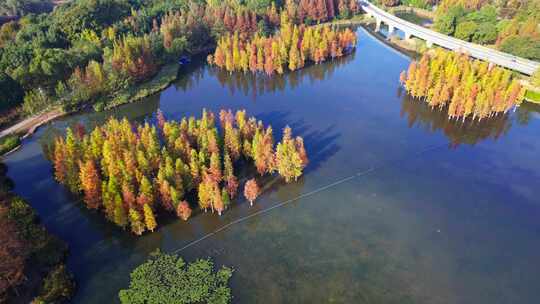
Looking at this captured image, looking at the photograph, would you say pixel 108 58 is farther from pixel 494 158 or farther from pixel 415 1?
pixel 415 1

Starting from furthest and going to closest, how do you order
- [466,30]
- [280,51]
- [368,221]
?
[466,30] < [280,51] < [368,221]

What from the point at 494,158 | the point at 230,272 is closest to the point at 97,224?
the point at 230,272

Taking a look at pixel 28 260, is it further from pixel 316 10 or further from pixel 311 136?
pixel 316 10

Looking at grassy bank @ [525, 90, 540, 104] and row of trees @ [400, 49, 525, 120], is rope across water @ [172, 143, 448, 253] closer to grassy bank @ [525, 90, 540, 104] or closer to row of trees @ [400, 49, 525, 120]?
row of trees @ [400, 49, 525, 120]

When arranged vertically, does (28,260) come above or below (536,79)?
above

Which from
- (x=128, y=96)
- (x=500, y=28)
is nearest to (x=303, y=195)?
(x=128, y=96)

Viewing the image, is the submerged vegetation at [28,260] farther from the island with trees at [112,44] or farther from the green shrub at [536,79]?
the green shrub at [536,79]
